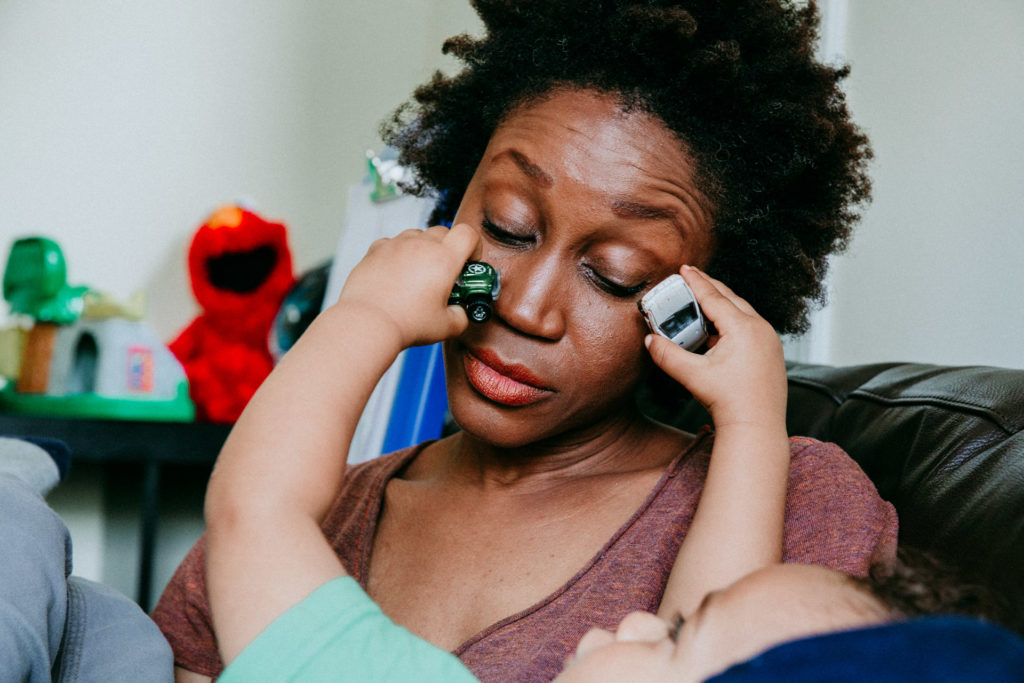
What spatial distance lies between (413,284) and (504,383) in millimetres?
188

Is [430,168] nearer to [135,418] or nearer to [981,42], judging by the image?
[981,42]

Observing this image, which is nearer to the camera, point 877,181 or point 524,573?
point 524,573

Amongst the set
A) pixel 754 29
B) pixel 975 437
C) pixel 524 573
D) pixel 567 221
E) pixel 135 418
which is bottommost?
pixel 135 418

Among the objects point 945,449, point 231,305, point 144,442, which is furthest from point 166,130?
point 945,449

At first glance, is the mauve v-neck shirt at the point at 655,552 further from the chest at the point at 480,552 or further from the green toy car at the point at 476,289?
the green toy car at the point at 476,289

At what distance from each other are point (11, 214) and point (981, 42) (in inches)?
90.0

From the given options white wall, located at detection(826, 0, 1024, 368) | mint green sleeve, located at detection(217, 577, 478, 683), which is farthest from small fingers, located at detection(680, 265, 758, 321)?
white wall, located at detection(826, 0, 1024, 368)

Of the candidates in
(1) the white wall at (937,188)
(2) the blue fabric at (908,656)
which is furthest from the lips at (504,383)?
(1) the white wall at (937,188)

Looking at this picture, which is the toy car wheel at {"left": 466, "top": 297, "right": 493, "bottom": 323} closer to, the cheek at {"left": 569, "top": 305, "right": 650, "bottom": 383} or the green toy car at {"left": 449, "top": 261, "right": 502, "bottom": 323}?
the green toy car at {"left": 449, "top": 261, "right": 502, "bottom": 323}

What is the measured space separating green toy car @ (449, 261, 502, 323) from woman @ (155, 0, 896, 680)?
5cm

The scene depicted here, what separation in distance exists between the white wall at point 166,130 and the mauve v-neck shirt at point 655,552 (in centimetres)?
180

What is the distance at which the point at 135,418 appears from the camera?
2.19 m

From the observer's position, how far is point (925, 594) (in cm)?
55

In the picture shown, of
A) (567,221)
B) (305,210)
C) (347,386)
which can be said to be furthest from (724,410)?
(305,210)
